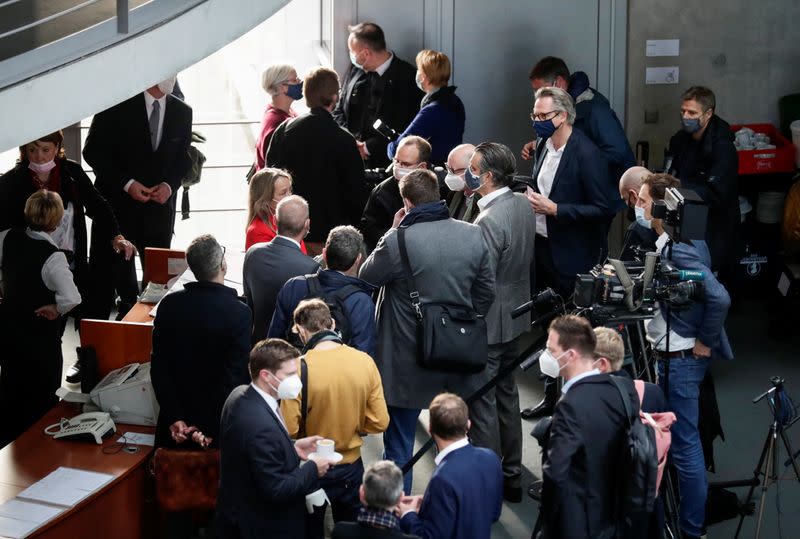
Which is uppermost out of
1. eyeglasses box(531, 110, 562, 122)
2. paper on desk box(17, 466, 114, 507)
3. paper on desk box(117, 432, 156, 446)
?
eyeglasses box(531, 110, 562, 122)

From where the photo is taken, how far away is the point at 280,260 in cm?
567

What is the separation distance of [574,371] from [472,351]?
1.17 metres

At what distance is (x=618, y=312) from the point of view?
17.0 ft

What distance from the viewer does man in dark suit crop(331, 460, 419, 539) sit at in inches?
160

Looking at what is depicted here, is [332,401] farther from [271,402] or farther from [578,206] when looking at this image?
[578,206]

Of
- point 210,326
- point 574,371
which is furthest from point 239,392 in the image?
point 574,371

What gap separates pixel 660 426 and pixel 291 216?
197 cm

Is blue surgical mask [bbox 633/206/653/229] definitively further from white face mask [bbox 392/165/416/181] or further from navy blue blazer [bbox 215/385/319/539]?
navy blue blazer [bbox 215/385/319/539]

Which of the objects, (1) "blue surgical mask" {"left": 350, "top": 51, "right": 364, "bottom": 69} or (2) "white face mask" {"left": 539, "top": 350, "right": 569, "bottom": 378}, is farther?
(1) "blue surgical mask" {"left": 350, "top": 51, "right": 364, "bottom": 69}

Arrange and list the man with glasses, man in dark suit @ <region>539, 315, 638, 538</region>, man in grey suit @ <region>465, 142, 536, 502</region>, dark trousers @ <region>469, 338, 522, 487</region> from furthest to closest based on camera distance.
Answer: the man with glasses
dark trousers @ <region>469, 338, 522, 487</region>
man in grey suit @ <region>465, 142, 536, 502</region>
man in dark suit @ <region>539, 315, 638, 538</region>

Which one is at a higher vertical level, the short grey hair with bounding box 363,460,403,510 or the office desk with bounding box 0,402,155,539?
the short grey hair with bounding box 363,460,403,510

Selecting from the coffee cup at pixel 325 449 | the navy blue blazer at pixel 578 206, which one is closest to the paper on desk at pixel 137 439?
the coffee cup at pixel 325 449

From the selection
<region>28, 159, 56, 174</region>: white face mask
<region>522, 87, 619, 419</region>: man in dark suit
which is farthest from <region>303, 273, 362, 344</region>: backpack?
<region>28, 159, 56, 174</region>: white face mask

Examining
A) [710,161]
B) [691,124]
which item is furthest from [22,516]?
[710,161]
